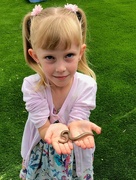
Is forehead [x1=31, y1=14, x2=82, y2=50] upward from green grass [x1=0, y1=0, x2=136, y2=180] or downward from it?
upward

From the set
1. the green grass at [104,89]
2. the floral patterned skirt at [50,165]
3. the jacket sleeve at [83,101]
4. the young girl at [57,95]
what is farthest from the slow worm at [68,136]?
the green grass at [104,89]

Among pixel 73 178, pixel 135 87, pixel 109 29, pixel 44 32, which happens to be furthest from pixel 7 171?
pixel 109 29

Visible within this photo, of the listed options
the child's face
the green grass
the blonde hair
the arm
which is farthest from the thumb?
the green grass

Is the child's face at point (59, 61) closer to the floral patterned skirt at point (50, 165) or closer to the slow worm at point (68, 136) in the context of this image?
the slow worm at point (68, 136)

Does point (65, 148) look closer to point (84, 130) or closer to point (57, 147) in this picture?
point (57, 147)

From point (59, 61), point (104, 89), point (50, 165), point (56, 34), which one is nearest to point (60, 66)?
point (59, 61)

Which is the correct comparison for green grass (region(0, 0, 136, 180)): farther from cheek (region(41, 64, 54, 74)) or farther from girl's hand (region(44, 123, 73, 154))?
cheek (region(41, 64, 54, 74))
